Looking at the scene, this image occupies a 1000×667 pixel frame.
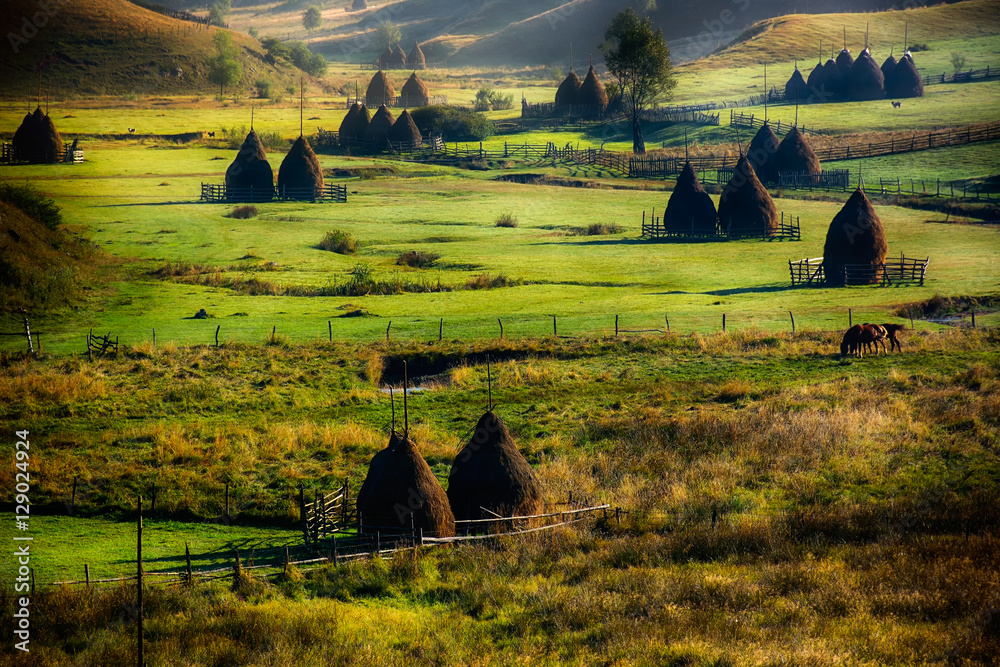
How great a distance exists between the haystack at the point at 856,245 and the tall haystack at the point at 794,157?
28813mm

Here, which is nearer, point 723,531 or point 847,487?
point 723,531

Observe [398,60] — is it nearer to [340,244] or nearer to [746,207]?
[340,244]

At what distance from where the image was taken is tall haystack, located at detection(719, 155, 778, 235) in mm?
56688

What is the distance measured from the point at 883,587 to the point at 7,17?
440 feet

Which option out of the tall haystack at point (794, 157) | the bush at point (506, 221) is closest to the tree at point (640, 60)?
the tall haystack at point (794, 157)

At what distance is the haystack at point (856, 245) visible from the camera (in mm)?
44031

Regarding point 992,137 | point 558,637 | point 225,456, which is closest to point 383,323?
point 225,456

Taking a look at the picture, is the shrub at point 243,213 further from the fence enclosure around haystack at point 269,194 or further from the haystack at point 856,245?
the haystack at point 856,245

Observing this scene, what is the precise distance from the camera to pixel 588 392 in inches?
1251

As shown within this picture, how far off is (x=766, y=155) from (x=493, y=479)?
58986mm

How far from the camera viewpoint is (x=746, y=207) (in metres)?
57.5

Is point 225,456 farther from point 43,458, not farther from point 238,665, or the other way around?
point 238,665

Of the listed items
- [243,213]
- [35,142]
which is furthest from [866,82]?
[35,142]

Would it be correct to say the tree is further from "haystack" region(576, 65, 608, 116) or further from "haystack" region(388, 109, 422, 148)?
"haystack" region(388, 109, 422, 148)
